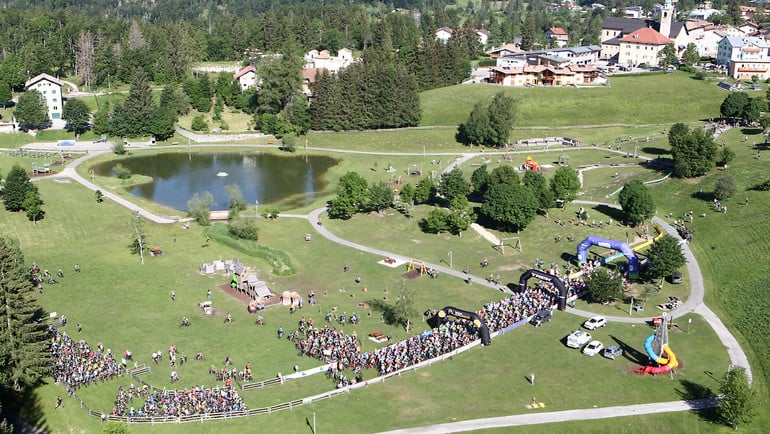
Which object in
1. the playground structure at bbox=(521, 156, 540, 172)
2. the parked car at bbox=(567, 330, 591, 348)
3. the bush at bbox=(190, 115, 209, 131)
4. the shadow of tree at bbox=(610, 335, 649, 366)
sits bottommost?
the shadow of tree at bbox=(610, 335, 649, 366)

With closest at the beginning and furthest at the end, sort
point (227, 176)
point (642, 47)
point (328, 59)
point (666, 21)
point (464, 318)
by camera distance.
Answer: point (464, 318) < point (227, 176) < point (642, 47) < point (328, 59) < point (666, 21)

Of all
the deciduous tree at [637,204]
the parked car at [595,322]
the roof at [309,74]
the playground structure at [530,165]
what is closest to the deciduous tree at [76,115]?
the roof at [309,74]

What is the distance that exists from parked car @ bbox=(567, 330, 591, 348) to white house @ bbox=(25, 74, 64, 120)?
106m

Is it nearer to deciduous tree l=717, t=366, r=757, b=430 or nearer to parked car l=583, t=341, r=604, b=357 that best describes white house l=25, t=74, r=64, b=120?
parked car l=583, t=341, r=604, b=357

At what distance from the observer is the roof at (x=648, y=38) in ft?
557

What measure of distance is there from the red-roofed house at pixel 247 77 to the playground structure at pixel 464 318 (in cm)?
10057

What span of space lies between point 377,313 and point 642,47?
135 meters

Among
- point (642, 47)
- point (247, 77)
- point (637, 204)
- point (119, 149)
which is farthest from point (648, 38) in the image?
point (119, 149)

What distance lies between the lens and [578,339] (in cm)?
5419

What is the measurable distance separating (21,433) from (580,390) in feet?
114

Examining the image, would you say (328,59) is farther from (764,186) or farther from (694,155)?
(764,186)

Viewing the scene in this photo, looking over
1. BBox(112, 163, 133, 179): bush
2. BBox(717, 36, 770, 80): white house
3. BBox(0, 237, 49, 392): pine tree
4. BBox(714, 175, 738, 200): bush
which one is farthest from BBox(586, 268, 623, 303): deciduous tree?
BBox(717, 36, 770, 80): white house

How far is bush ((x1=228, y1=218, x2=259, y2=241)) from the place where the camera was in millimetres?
76062

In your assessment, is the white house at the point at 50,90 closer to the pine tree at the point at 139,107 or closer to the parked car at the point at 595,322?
the pine tree at the point at 139,107
